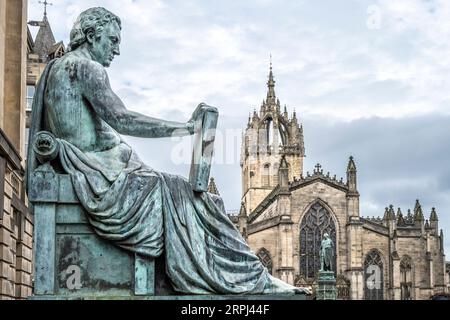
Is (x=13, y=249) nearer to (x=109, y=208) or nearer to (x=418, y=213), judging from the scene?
(x=109, y=208)

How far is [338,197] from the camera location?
61.4m

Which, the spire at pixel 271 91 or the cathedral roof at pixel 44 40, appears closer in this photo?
the cathedral roof at pixel 44 40

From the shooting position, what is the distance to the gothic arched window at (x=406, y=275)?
205 ft

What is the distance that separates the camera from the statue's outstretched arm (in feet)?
17.5

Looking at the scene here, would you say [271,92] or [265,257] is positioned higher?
[271,92]

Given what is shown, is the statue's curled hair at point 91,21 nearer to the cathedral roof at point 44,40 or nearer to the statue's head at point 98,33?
the statue's head at point 98,33

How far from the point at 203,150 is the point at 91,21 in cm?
114

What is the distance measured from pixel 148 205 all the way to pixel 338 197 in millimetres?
56920

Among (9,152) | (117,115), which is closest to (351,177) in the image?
(9,152)

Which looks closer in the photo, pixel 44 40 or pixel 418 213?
pixel 44 40

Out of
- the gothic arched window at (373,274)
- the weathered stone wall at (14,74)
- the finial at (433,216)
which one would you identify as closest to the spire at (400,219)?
the finial at (433,216)

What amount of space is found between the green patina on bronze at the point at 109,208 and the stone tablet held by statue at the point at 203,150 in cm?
1

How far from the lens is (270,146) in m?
83.1
